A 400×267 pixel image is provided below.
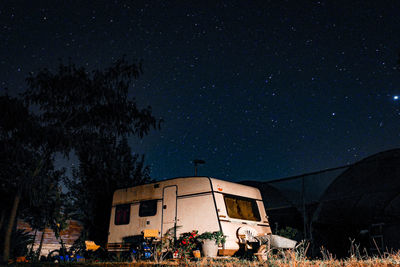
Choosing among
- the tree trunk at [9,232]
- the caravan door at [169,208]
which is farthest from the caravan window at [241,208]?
the tree trunk at [9,232]

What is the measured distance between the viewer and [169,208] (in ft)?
30.8

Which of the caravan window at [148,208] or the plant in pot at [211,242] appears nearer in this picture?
the plant in pot at [211,242]

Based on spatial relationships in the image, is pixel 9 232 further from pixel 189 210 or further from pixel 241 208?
pixel 241 208

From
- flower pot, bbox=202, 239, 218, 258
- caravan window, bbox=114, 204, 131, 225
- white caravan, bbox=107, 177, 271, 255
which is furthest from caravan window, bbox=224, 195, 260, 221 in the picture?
caravan window, bbox=114, 204, 131, 225

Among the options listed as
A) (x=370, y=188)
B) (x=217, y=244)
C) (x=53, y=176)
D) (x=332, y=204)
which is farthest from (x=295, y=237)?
(x=53, y=176)

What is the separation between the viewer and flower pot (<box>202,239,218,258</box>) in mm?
7836

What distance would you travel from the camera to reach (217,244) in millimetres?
7961

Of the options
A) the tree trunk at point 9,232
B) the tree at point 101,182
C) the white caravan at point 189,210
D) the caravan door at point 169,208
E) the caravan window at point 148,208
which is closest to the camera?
the white caravan at point 189,210

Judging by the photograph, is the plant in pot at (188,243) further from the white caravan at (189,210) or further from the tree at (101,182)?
the tree at (101,182)

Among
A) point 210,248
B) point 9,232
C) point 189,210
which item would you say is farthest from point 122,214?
point 210,248

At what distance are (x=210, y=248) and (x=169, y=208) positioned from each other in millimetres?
1900

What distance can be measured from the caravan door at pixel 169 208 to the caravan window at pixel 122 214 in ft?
4.93

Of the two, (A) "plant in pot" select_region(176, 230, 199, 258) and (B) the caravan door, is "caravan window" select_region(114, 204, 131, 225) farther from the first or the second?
(A) "plant in pot" select_region(176, 230, 199, 258)

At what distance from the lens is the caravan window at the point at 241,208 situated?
902cm
